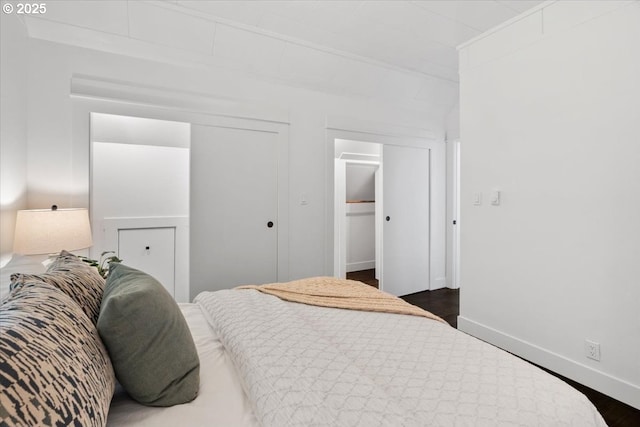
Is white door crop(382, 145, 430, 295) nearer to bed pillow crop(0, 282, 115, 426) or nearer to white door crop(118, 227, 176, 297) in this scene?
white door crop(118, 227, 176, 297)

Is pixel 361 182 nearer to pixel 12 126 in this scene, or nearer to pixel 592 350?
pixel 592 350

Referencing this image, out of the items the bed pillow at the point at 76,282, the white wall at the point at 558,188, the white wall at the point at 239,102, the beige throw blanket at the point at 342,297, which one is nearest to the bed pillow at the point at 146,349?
the bed pillow at the point at 76,282

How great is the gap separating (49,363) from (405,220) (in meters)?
3.74

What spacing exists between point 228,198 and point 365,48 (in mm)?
1885

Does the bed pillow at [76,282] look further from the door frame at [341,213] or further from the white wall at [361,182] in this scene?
the white wall at [361,182]

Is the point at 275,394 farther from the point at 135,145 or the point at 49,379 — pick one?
the point at 135,145

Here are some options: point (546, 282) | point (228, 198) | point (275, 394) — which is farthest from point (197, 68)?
point (546, 282)

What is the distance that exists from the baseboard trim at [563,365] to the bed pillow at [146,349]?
95.2 inches

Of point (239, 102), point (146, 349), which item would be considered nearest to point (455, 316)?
point (239, 102)

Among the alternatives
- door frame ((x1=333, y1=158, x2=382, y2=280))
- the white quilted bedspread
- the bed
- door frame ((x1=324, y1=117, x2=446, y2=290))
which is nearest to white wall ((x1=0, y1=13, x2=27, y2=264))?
the bed

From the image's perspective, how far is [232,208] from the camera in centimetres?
294

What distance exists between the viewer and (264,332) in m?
1.19

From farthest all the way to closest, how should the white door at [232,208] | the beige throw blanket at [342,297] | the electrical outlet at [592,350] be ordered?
the white door at [232,208] → the electrical outlet at [592,350] → the beige throw blanket at [342,297]

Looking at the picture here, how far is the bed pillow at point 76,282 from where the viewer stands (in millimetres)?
920
